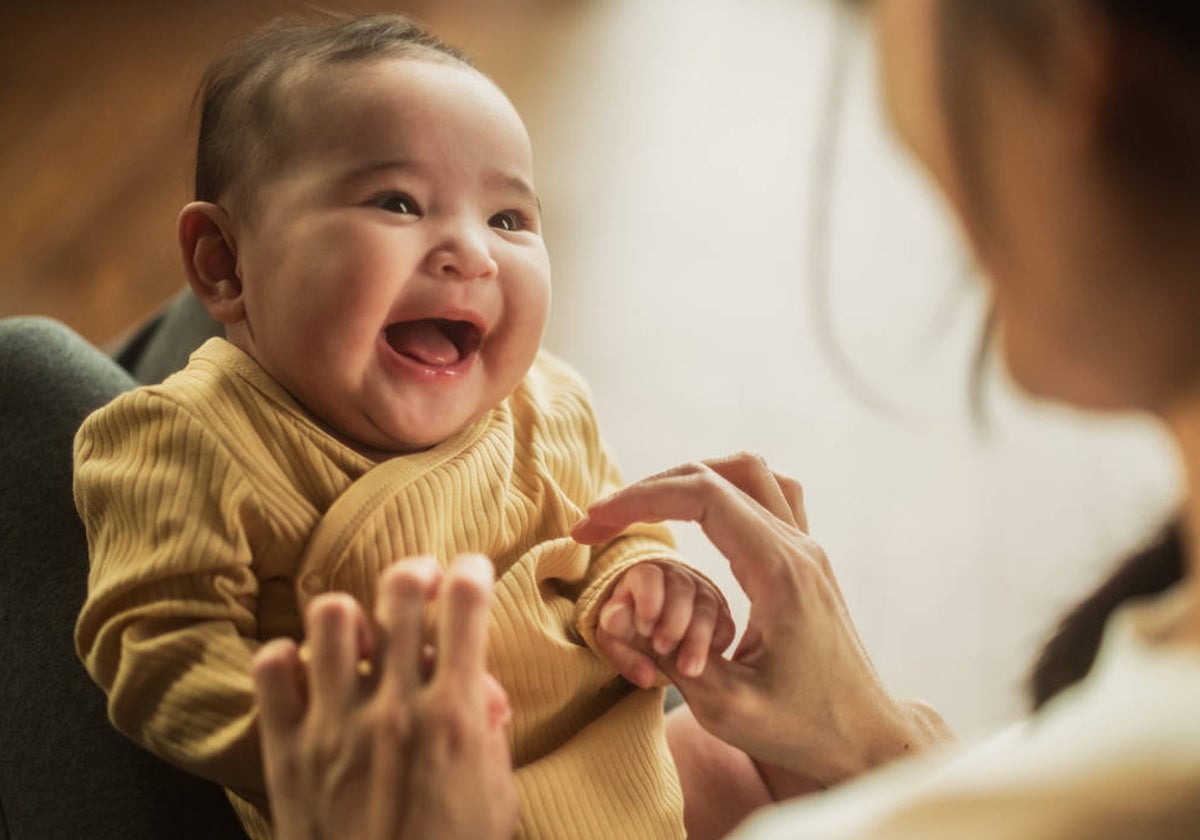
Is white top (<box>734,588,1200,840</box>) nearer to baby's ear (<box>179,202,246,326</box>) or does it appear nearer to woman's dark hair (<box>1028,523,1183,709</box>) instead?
woman's dark hair (<box>1028,523,1183,709</box>)

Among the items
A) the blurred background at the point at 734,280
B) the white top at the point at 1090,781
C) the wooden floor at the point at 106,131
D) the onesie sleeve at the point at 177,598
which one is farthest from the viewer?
the wooden floor at the point at 106,131

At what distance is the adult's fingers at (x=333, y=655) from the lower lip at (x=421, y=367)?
0.90 ft

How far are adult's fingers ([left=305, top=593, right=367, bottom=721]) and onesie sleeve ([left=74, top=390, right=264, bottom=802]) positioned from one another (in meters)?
0.16

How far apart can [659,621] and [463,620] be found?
30 centimetres

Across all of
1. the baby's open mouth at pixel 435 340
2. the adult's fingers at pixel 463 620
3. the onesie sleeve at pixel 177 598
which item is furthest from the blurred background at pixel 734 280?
the adult's fingers at pixel 463 620

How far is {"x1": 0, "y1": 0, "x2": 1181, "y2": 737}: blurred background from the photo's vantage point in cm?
162

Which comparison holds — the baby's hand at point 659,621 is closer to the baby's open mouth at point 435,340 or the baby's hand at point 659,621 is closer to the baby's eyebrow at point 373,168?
the baby's open mouth at point 435,340

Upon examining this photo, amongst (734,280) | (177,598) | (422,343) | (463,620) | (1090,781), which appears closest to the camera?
(1090,781)

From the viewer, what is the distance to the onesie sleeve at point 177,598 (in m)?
0.66

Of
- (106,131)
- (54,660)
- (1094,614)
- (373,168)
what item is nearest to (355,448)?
(373,168)

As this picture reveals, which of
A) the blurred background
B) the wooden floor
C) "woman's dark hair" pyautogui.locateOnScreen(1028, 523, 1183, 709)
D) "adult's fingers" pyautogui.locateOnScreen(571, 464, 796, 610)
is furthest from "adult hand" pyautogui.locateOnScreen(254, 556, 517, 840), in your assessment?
the wooden floor

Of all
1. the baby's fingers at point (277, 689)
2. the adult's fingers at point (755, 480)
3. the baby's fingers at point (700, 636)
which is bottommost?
the baby's fingers at point (700, 636)

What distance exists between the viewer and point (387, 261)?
2.41ft

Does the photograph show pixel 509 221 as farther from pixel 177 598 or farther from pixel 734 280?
pixel 734 280
